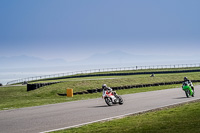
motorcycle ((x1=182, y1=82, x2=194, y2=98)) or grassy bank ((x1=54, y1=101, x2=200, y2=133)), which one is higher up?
motorcycle ((x1=182, y1=82, x2=194, y2=98))

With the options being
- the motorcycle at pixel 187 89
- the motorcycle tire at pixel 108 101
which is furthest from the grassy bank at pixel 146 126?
the motorcycle at pixel 187 89

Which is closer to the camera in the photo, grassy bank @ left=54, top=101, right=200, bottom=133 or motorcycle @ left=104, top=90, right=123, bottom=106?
grassy bank @ left=54, top=101, right=200, bottom=133

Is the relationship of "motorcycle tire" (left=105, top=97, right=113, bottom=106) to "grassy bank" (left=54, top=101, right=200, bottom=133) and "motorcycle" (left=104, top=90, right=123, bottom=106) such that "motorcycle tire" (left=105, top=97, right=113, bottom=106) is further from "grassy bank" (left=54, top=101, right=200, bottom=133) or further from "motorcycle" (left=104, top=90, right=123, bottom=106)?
"grassy bank" (left=54, top=101, right=200, bottom=133)

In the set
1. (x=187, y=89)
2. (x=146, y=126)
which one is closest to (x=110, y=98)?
(x=187, y=89)

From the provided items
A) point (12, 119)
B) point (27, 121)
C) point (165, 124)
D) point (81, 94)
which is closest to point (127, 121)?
point (165, 124)

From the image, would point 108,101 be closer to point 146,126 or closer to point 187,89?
point 187,89

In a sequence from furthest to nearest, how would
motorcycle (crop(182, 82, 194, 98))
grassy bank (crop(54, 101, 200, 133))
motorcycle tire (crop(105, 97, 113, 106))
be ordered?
motorcycle (crop(182, 82, 194, 98))
motorcycle tire (crop(105, 97, 113, 106))
grassy bank (crop(54, 101, 200, 133))

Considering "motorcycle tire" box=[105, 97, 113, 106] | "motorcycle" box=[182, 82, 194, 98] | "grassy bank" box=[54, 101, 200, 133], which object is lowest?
"grassy bank" box=[54, 101, 200, 133]

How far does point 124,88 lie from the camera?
4319 centimetres

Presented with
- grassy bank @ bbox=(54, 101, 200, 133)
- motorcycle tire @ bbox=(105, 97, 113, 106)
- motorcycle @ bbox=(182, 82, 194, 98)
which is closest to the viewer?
grassy bank @ bbox=(54, 101, 200, 133)

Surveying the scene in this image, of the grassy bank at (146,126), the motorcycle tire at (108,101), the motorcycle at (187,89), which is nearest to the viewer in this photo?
the grassy bank at (146,126)

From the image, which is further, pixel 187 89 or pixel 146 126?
pixel 187 89

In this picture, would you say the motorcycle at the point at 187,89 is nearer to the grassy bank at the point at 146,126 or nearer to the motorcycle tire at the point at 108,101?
the motorcycle tire at the point at 108,101

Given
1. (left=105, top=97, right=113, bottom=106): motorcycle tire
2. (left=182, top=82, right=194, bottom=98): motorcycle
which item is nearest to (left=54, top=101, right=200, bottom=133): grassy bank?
(left=105, top=97, right=113, bottom=106): motorcycle tire
